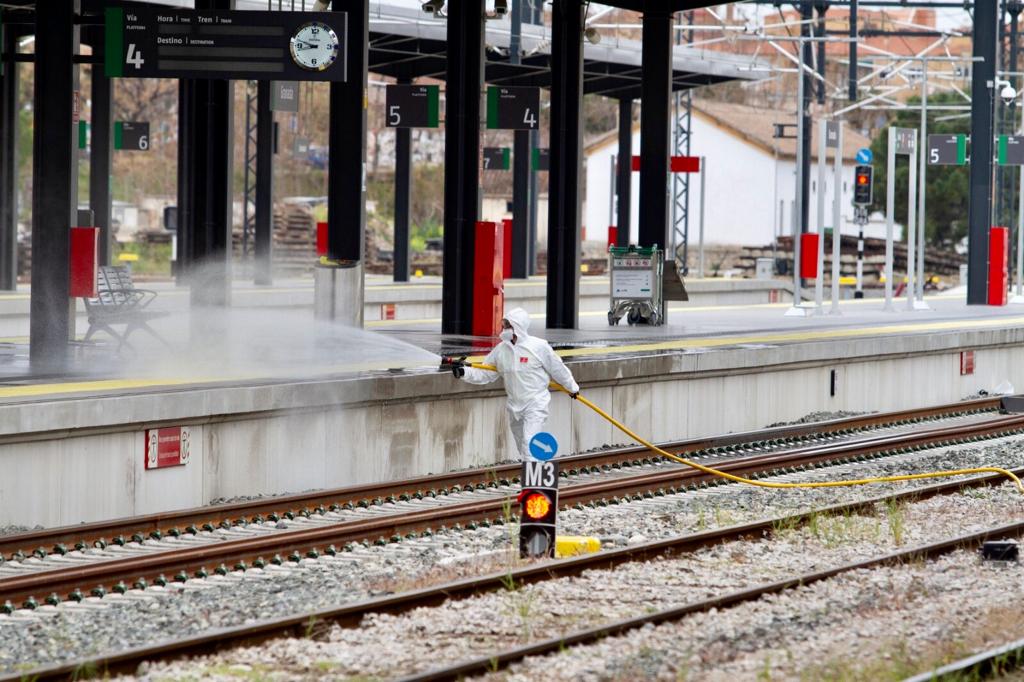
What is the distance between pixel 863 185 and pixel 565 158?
12.2 metres

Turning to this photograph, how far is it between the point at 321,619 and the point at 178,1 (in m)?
22.0

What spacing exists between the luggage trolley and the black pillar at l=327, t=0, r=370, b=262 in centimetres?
772

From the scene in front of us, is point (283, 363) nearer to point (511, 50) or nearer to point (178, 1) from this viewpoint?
point (178, 1)

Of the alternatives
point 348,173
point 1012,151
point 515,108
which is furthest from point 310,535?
point 1012,151

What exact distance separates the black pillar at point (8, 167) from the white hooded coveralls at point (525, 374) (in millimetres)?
20480

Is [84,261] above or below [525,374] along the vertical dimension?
above

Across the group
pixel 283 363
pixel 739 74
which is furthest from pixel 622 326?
pixel 739 74

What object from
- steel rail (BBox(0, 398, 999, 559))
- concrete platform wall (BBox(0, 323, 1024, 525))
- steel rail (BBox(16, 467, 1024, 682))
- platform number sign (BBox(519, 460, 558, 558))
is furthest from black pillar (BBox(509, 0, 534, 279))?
platform number sign (BBox(519, 460, 558, 558))

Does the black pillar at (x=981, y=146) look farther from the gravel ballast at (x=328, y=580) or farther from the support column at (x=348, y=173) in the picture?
the gravel ballast at (x=328, y=580)

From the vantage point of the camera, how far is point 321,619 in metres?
8.89

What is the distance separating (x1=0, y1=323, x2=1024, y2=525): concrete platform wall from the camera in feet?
41.3

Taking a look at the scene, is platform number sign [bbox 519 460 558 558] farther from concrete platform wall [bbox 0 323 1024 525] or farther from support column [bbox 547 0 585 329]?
support column [bbox 547 0 585 329]

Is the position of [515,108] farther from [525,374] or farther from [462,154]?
[525,374]

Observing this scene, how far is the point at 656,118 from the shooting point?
26.1m
